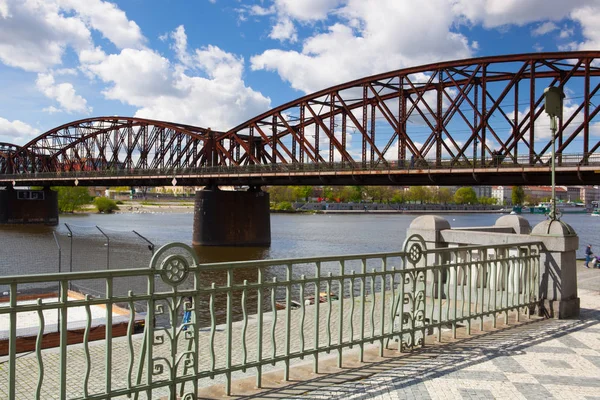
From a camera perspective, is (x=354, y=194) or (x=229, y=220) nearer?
(x=229, y=220)

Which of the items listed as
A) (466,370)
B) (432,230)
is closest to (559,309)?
(432,230)

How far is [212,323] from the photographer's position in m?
5.44

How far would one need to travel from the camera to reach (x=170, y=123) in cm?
7344

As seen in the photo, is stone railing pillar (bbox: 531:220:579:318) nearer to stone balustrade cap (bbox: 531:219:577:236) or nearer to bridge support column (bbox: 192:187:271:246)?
stone balustrade cap (bbox: 531:219:577:236)

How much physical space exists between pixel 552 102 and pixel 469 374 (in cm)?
689

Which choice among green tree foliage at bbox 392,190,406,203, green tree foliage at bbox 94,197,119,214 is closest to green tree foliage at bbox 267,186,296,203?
green tree foliage at bbox 392,190,406,203

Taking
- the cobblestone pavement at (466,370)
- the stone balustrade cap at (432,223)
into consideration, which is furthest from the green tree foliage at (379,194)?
the cobblestone pavement at (466,370)

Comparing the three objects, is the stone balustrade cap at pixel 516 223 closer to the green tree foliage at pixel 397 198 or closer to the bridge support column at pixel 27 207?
the bridge support column at pixel 27 207

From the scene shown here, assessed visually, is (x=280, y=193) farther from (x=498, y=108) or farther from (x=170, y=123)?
(x=498, y=108)

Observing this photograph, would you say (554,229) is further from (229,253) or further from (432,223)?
(229,253)

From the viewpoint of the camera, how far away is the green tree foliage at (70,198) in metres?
112

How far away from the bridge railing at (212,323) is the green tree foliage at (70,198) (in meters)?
108

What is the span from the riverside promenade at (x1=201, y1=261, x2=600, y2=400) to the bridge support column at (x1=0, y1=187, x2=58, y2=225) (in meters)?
84.5

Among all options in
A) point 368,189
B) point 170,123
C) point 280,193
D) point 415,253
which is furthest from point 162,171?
point 368,189
